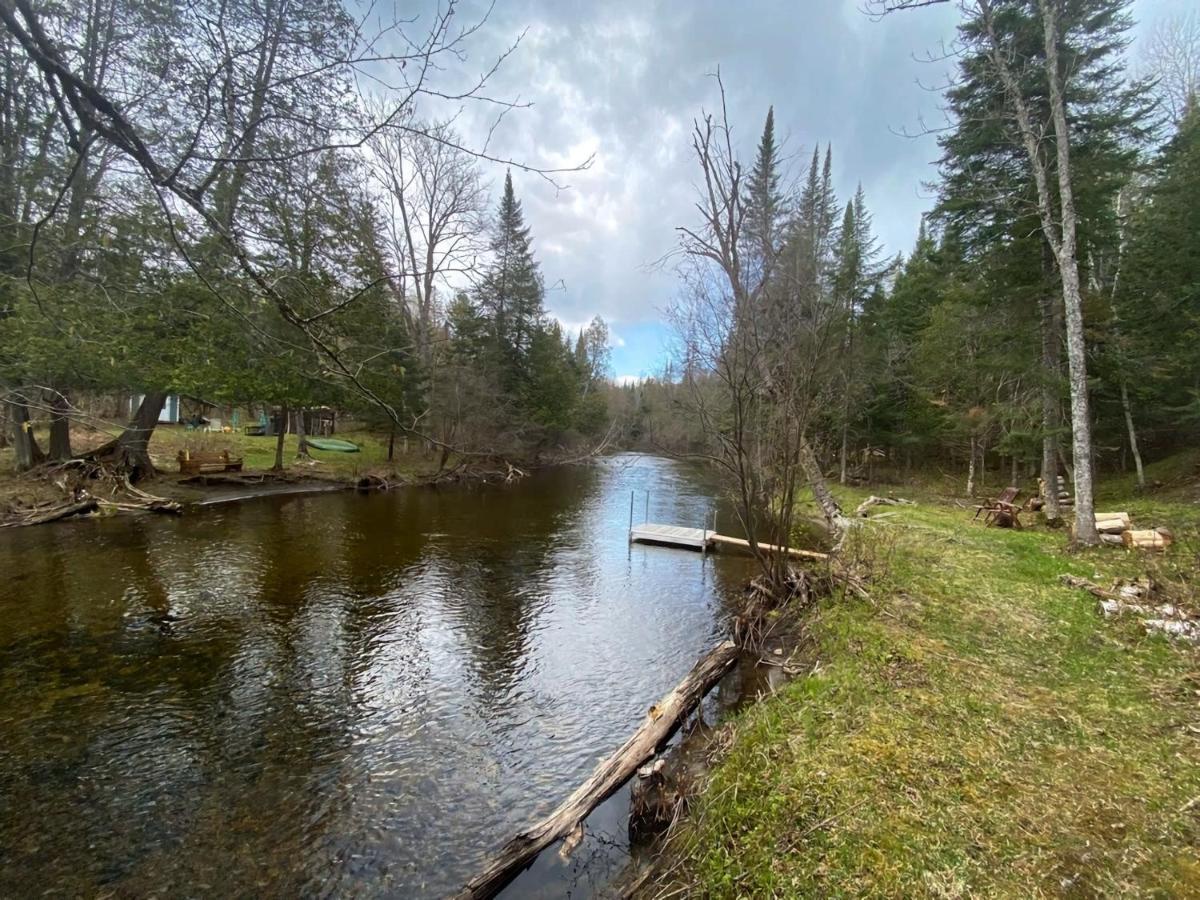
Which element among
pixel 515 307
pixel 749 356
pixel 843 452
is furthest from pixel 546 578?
pixel 515 307

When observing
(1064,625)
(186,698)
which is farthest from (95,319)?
(1064,625)

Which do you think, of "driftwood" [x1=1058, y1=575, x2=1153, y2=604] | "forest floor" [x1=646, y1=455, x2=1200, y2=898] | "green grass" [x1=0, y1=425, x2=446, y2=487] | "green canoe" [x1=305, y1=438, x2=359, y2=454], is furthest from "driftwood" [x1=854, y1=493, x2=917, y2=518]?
"green canoe" [x1=305, y1=438, x2=359, y2=454]

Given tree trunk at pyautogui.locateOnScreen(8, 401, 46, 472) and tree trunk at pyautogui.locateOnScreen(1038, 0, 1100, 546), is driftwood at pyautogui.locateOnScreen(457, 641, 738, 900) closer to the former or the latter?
tree trunk at pyautogui.locateOnScreen(1038, 0, 1100, 546)

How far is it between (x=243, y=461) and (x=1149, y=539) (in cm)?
2360

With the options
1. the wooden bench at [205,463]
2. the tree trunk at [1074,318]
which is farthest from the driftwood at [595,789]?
the wooden bench at [205,463]

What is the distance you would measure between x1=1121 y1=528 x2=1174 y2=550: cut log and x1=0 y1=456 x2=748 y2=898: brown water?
570cm

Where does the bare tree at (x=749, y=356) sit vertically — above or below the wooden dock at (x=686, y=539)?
above

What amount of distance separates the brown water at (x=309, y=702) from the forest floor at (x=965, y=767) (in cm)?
114

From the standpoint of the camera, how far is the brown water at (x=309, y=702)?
3.45m

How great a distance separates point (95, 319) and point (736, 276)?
634 cm

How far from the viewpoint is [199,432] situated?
23078mm

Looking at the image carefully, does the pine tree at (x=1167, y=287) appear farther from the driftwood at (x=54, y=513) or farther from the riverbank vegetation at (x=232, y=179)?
the driftwood at (x=54, y=513)

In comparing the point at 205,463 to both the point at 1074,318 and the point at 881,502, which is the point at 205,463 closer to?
the point at 881,502

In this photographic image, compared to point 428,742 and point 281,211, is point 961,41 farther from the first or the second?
point 428,742
